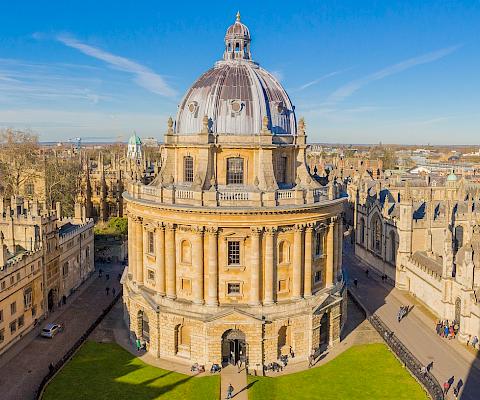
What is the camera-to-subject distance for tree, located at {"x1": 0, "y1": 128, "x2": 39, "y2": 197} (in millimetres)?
84125

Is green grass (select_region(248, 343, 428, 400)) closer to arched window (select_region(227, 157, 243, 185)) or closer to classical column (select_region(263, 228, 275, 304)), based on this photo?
classical column (select_region(263, 228, 275, 304))

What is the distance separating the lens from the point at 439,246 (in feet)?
201

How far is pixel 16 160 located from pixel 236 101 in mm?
57401

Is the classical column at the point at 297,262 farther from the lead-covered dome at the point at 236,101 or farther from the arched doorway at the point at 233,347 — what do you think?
the lead-covered dome at the point at 236,101

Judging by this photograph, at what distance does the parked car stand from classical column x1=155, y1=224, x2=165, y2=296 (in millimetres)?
12079

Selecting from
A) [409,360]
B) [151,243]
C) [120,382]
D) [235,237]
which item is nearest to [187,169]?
[151,243]

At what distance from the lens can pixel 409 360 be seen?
40.0 metres

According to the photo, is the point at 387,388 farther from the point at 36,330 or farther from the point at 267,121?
the point at 36,330

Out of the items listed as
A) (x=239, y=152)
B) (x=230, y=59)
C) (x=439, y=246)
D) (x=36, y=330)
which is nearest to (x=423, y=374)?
(x=239, y=152)

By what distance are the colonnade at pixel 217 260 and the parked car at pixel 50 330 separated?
11289mm

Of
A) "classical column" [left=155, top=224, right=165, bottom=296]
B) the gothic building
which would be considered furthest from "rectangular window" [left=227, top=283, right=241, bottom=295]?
the gothic building

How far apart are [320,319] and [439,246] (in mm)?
26810

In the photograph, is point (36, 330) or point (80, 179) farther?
point (80, 179)

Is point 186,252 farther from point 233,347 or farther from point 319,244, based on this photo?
point 319,244
